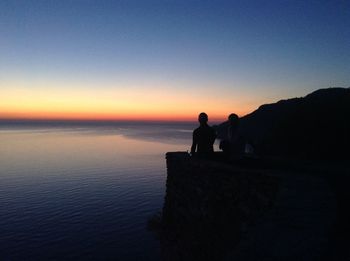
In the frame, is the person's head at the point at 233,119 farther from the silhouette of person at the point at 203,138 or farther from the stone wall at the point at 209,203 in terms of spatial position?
the stone wall at the point at 209,203

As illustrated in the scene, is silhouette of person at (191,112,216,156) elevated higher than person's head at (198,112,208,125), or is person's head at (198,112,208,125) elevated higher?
person's head at (198,112,208,125)

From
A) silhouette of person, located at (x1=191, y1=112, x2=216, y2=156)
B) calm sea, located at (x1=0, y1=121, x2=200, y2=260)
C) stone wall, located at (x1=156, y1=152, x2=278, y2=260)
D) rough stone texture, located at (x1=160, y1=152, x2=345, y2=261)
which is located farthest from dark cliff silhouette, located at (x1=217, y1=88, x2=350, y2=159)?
calm sea, located at (x1=0, y1=121, x2=200, y2=260)

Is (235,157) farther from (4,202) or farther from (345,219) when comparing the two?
(4,202)

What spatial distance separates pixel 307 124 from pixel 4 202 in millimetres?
32765

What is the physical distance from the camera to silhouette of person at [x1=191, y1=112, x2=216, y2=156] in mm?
12055

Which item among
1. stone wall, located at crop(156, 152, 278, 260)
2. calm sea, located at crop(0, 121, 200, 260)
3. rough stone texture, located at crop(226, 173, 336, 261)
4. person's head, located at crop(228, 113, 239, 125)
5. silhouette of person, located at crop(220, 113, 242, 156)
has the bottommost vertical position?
calm sea, located at crop(0, 121, 200, 260)

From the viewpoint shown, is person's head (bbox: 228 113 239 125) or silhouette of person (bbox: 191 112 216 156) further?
silhouette of person (bbox: 191 112 216 156)

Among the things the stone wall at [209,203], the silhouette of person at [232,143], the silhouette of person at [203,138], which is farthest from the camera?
the silhouette of person at [232,143]

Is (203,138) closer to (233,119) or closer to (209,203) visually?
(233,119)

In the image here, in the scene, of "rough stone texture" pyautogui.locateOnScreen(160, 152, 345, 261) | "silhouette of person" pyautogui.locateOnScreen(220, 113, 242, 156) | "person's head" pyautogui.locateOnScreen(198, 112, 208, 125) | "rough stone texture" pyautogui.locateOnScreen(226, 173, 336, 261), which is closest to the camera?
"rough stone texture" pyautogui.locateOnScreen(226, 173, 336, 261)

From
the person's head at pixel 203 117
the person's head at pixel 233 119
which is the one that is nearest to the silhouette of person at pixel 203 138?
the person's head at pixel 203 117

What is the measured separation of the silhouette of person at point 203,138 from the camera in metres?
12.1

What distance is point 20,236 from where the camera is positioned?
24016mm

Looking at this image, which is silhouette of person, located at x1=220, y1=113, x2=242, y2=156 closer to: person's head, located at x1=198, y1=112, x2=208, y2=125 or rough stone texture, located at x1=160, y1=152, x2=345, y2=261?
rough stone texture, located at x1=160, y1=152, x2=345, y2=261
